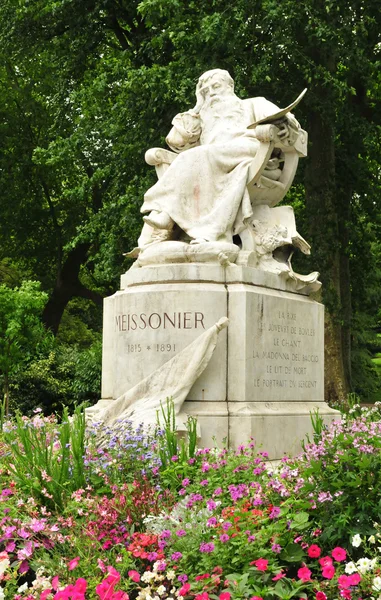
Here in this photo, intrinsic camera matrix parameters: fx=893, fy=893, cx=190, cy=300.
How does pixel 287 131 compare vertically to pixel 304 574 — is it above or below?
above

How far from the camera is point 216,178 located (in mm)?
8328

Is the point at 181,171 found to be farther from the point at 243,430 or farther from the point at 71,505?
the point at 71,505

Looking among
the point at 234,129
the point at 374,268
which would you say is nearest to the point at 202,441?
the point at 234,129

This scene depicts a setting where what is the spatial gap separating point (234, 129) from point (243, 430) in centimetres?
308

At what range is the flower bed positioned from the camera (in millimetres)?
3721

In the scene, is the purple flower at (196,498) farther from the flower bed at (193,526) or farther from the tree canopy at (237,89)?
the tree canopy at (237,89)

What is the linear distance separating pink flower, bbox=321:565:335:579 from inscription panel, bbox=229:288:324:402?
3799 mm

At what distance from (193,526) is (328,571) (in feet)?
2.59

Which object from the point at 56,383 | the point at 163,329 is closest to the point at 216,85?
the point at 163,329

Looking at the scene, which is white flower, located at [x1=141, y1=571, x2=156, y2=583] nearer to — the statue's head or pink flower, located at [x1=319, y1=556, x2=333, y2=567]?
pink flower, located at [x1=319, y1=556, x2=333, y2=567]

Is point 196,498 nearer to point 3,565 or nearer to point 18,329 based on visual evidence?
point 3,565

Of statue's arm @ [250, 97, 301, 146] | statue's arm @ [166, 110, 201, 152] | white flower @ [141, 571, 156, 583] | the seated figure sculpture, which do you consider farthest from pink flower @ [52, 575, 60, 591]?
statue's arm @ [166, 110, 201, 152]

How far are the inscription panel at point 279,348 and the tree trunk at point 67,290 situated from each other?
16.9m

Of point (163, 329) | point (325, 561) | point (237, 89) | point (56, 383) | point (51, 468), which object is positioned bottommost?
point (325, 561)
